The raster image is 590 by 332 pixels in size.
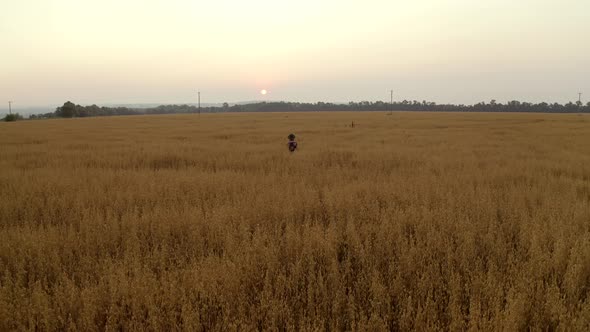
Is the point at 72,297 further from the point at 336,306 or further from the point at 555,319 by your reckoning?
the point at 555,319

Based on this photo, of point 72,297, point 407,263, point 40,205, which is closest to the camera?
point 72,297

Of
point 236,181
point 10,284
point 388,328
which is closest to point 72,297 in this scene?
point 10,284

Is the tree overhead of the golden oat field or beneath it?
overhead

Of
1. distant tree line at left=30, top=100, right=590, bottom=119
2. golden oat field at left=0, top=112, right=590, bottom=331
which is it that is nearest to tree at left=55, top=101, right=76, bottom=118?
distant tree line at left=30, top=100, right=590, bottom=119

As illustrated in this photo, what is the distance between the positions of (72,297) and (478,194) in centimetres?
588

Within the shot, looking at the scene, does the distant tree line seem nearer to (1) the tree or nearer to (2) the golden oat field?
(1) the tree

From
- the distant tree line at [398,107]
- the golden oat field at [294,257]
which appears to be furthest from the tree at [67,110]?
the golden oat field at [294,257]

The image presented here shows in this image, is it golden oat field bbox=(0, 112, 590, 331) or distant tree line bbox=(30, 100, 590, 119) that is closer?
golden oat field bbox=(0, 112, 590, 331)

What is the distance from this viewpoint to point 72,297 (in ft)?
8.95

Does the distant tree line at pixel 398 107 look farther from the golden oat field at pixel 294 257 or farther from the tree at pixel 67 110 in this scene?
the golden oat field at pixel 294 257

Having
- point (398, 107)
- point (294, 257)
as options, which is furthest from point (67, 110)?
point (398, 107)

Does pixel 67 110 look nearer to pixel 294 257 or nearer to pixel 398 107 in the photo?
pixel 294 257

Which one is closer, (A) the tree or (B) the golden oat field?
(B) the golden oat field

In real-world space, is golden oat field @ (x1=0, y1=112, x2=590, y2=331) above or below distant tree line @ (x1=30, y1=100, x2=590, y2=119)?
below
